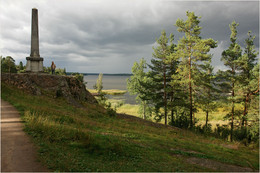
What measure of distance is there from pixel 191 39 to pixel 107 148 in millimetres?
18072

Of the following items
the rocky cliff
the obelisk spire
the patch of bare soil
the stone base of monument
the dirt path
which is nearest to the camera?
the dirt path

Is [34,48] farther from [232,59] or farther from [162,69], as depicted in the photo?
[232,59]

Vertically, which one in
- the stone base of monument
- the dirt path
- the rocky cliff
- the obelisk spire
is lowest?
the dirt path

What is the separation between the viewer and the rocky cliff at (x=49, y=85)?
16516 mm

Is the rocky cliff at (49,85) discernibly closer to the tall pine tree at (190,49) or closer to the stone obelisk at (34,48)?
the stone obelisk at (34,48)

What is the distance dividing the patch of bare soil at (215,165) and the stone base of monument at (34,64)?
20.0m

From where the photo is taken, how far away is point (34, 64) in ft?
63.7

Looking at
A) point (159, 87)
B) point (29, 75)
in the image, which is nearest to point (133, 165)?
point (29, 75)

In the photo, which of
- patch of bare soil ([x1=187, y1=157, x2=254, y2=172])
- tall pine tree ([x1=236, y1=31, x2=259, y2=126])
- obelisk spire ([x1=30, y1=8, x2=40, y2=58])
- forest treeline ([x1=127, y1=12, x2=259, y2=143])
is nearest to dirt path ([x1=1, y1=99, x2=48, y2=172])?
patch of bare soil ([x1=187, y1=157, x2=254, y2=172])

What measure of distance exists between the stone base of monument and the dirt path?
13.8 metres

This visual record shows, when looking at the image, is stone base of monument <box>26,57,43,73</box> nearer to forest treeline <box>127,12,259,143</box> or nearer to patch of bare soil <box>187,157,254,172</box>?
forest treeline <box>127,12,259,143</box>

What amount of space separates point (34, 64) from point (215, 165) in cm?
2125

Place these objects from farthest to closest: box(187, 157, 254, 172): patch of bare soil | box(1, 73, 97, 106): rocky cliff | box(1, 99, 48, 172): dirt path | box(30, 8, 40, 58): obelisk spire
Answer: box(30, 8, 40, 58): obelisk spire → box(1, 73, 97, 106): rocky cliff → box(187, 157, 254, 172): patch of bare soil → box(1, 99, 48, 172): dirt path

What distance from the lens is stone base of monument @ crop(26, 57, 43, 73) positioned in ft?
62.1
